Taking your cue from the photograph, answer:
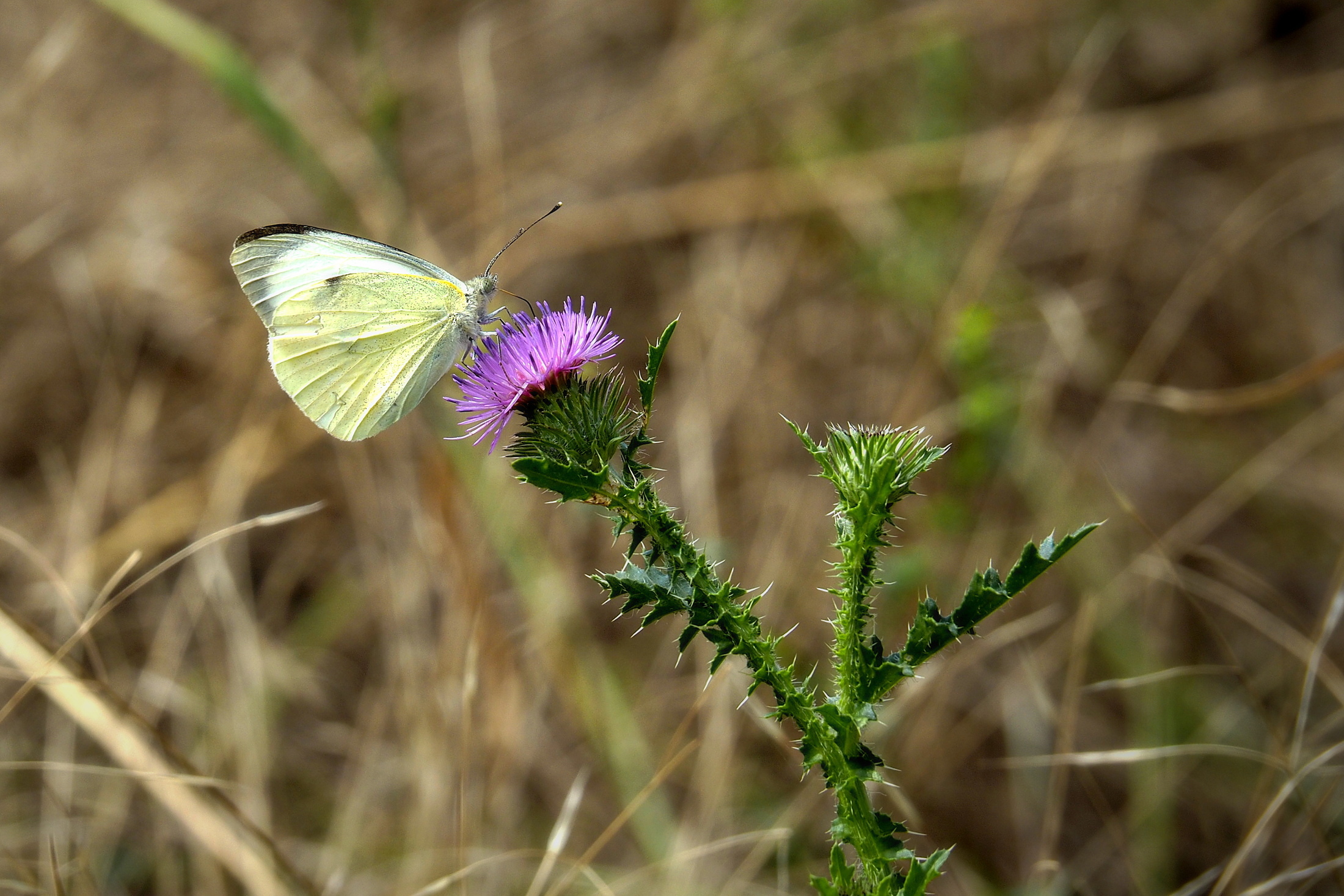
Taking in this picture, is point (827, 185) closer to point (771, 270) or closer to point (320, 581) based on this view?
point (771, 270)

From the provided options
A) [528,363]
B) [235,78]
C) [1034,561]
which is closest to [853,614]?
[1034,561]

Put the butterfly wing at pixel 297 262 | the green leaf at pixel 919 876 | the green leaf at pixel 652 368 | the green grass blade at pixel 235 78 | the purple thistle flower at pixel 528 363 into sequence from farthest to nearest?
the green grass blade at pixel 235 78, the butterfly wing at pixel 297 262, the purple thistle flower at pixel 528 363, the green leaf at pixel 652 368, the green leaf at pixel 919 876

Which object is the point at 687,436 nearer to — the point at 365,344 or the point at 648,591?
the point at 365,344

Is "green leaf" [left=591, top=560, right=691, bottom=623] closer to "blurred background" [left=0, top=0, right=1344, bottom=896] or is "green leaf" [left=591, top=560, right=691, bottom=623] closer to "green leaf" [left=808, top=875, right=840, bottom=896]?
"green leaf" [left=808, top=875, right=840, bottom=896]

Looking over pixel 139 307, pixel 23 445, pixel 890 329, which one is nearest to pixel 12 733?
pixel 23 445

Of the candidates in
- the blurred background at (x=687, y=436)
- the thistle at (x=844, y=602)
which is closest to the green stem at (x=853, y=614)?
the thistle at (x=844, y=602)

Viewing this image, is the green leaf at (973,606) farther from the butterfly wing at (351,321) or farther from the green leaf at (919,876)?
the butterfly wing at (351,321)
